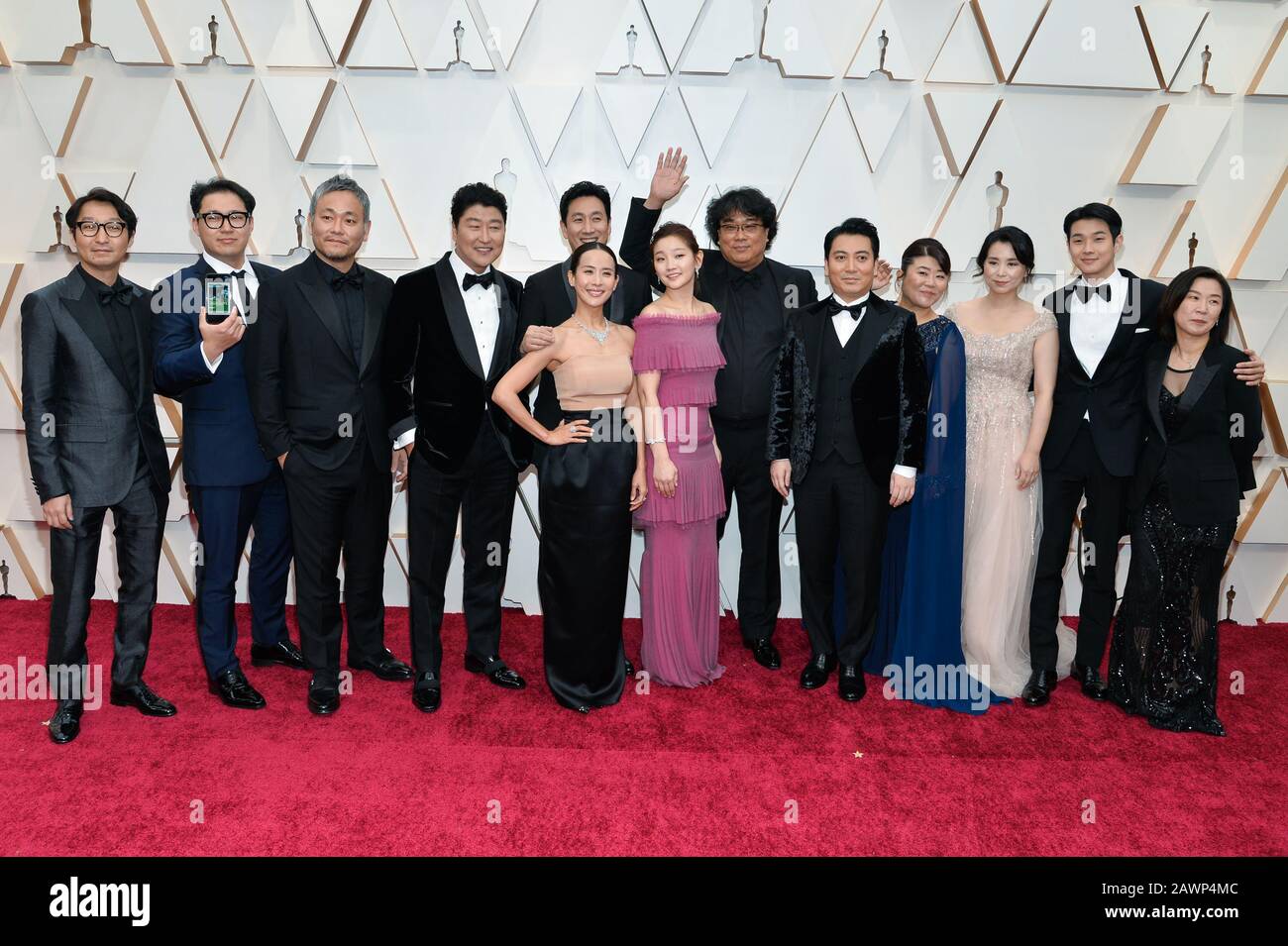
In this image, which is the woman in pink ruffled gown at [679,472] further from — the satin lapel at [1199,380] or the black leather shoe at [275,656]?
the satin lapel at [1199,380]

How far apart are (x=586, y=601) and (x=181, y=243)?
2.80 meters

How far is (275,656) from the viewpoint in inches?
135

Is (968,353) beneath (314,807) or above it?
above

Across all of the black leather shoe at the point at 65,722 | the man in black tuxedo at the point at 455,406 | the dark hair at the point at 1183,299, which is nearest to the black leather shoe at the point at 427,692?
the man in black tuxedo at the point at 455,406

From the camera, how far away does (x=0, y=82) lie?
3.88 meters

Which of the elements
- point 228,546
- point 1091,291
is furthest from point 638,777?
point 1091,291

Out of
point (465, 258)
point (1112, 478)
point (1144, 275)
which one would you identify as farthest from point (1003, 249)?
point (465, 258)

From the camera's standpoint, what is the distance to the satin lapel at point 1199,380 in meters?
2.81

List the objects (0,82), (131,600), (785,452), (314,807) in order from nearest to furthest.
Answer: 1. (314,807)
2. (131,600)
3. (785,452)
4. (0,82)

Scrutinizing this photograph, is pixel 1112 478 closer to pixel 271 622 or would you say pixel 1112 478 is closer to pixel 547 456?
pixel 547 456

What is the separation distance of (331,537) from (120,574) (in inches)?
29.5

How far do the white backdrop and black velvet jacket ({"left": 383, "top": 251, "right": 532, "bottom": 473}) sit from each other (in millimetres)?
1239

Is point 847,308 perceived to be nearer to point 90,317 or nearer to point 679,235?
point 679,235

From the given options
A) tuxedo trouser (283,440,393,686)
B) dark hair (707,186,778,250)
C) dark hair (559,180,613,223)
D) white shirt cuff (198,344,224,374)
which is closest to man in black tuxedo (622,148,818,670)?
dark hair (707,186,778,250)
